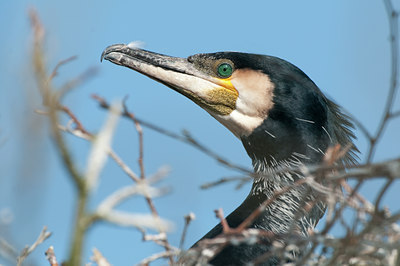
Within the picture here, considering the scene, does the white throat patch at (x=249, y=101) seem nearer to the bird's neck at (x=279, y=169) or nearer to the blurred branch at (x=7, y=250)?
the bird's neck at (x=279, y=169)

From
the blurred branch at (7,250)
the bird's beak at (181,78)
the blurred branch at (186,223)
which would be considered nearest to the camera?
the blurred branch at (7,250)

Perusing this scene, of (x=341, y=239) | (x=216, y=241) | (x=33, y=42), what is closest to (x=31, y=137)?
(x=33, y=42)

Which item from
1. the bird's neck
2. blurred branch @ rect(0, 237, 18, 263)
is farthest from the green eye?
blurred branch @ rect(0, 237, 18, 263)

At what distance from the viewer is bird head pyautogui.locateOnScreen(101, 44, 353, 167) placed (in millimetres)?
3098

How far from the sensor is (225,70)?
3.33 metres

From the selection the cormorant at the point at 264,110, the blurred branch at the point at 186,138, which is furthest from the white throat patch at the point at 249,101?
the blurred branch at the point at 186,138

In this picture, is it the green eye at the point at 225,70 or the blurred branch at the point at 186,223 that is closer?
the blurred branch at the point at 186,223

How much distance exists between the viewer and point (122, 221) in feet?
3.12

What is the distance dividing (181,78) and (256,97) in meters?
0.44

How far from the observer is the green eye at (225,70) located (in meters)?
3.32

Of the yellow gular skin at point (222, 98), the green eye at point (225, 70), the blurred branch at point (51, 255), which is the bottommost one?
the blurred branch at point (51, 255)

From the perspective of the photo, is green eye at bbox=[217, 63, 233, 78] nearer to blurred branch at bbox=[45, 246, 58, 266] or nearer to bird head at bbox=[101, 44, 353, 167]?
bird head at bbox=[101, 44, 353, 167]

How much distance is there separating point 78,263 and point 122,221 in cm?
9

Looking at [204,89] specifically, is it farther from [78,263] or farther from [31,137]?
[78,263]
